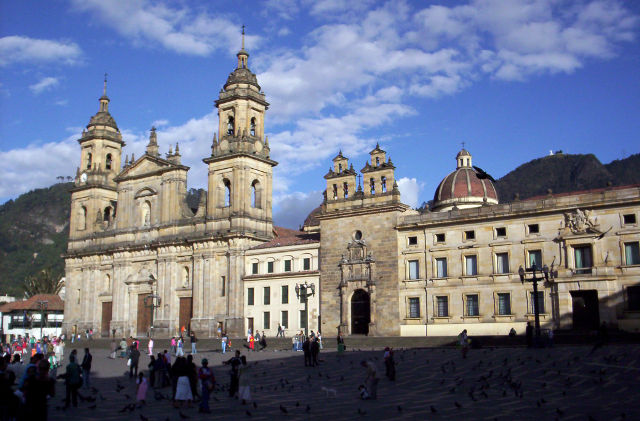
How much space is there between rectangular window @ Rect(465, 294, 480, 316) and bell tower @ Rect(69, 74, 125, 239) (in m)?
42.7

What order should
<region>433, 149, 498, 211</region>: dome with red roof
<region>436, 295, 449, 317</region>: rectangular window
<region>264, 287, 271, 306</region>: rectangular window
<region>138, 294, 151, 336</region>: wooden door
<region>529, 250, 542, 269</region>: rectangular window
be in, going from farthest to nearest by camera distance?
<region>138, 294, 151, 336</region>: wooden door → <region>433, 149, 498, 211</region>: dome with red roof → <region>264, 287, 271, 306</region>: rectangular window → <region>436, 295, 449, 317</region>: rectangular window → <region>529, 250, 542, 269</region>: rectangular window

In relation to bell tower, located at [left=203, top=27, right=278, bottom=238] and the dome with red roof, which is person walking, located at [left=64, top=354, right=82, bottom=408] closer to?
bell tower, located at [left=203, top=27, right=278, bottom=238]

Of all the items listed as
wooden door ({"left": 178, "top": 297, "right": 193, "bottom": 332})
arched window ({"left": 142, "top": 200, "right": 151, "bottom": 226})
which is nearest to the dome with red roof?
wooden door ({"left": 178, "top": 297, "right": 193, "bottom": 332})

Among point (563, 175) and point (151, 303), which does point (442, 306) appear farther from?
point (563, 175)

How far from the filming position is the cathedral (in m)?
40.3

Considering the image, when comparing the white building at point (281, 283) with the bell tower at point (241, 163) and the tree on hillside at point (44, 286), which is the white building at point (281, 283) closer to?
the bell tower at point (241, 163)

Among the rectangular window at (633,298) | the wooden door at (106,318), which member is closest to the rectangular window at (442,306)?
the rectangular window at (633,298)

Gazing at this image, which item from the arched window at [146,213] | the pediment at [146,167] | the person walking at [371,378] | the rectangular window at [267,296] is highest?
the pediment at [146,167]

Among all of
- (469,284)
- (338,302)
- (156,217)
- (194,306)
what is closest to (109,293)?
(156,217)

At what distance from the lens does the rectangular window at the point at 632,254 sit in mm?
38469

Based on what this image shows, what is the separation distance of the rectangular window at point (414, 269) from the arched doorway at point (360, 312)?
379 centimetres

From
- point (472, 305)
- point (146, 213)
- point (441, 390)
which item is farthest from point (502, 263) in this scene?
point (146, 213)

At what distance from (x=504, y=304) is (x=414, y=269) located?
22.2 ft

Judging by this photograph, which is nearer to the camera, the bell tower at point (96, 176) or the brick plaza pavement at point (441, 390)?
the brick plaza pavement at point (441, 390)
